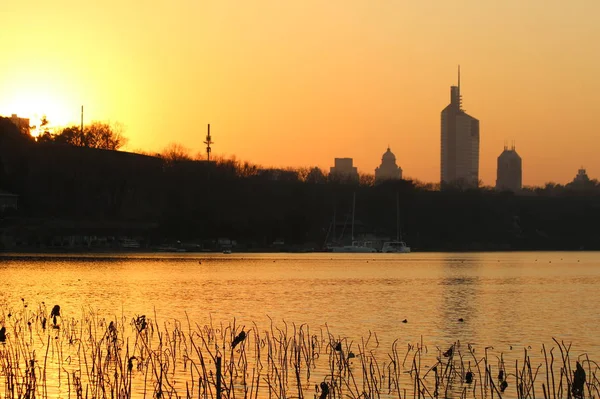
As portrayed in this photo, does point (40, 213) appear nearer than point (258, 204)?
Yes

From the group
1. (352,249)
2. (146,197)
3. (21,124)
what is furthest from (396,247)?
(21,124)

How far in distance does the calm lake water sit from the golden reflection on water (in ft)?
0.22

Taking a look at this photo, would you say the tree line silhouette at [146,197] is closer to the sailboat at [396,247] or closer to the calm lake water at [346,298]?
the sailboat at [396,247]

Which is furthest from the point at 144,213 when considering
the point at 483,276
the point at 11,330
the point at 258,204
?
the point at 11,330

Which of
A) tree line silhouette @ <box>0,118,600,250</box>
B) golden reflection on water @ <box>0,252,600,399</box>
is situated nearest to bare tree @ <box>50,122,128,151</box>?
tree line silhouette @ <box>0,118,600,250</box>

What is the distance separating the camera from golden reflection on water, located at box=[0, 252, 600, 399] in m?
46.9

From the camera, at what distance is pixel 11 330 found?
40250 millimetres

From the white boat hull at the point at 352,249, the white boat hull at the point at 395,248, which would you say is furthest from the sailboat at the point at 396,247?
the white boat hull at the point at 352,249

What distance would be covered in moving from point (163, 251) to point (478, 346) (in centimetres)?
12126

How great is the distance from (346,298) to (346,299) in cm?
88

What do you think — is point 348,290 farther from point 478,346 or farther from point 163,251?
point 163,251

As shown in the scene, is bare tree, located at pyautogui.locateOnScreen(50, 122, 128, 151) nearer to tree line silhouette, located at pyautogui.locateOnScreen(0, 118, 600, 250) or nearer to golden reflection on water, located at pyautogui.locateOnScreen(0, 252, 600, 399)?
tree line silhouette, located at pyautogui.locateOnScreen(0, 118, 600, 250)

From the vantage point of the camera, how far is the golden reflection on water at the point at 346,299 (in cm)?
4691

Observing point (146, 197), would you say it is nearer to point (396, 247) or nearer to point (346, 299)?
point (396, 247)
